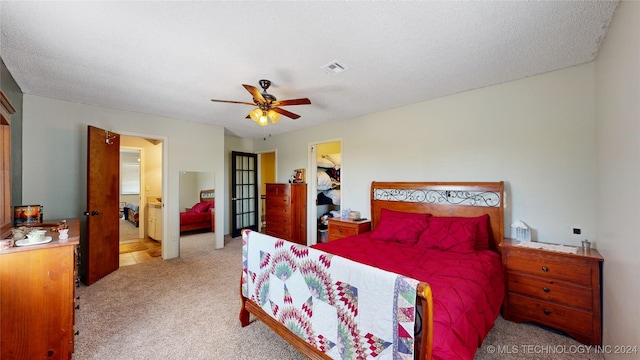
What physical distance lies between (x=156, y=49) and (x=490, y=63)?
3.08 m

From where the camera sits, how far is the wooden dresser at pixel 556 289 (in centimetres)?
204

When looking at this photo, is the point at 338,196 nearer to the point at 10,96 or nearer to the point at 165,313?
the point at 165,313

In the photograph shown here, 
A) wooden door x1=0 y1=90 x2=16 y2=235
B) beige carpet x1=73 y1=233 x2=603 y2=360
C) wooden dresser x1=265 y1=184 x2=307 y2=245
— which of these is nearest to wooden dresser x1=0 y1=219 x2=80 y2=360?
beige carpet x1=73 y1=233 x2=603 y2=360

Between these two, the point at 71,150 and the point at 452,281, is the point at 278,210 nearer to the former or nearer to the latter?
the point at 71,150

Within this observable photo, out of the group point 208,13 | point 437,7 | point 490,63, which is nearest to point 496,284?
point 490,63

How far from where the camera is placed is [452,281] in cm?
181

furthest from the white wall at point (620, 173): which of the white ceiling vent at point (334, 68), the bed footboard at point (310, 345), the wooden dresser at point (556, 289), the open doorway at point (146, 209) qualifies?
the open doorway at point (146, 209)

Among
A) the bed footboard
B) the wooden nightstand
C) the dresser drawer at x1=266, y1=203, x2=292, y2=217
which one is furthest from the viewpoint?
the dresser drawer at x1=266, y1=203, x2=292, y2=217

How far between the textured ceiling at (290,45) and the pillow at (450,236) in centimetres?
163

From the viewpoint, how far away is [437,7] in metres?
1.60

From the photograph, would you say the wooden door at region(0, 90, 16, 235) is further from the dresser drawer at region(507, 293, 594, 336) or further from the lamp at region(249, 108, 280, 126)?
the dresser drawer at region(507, 293, 594, 336)

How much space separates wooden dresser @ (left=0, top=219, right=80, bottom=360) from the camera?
65.3 inches

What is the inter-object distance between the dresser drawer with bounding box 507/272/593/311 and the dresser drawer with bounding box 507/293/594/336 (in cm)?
5

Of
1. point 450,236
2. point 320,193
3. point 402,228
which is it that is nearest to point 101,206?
point 320,193
